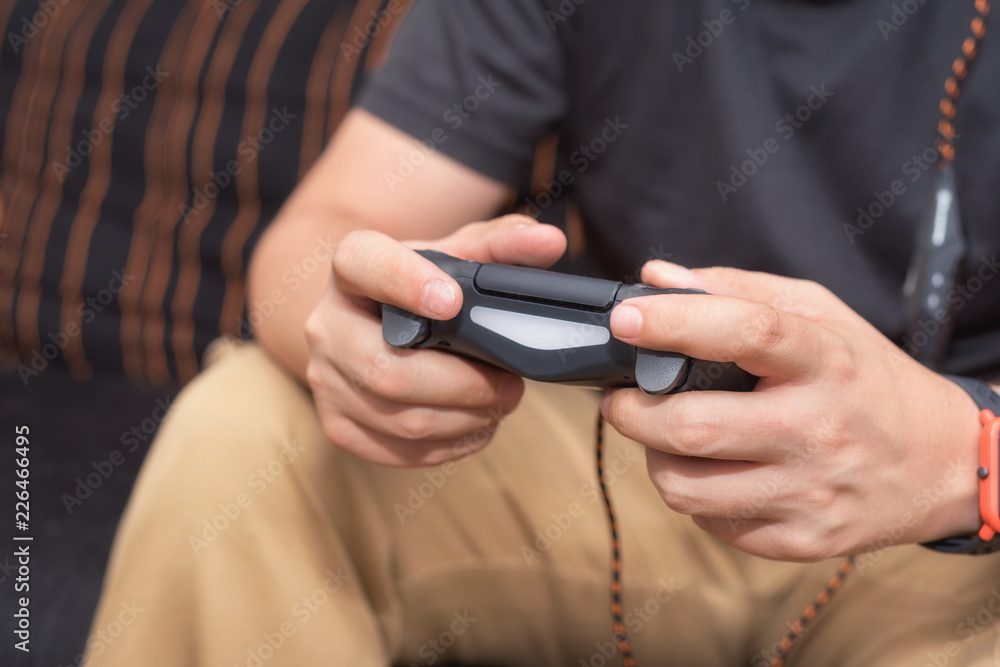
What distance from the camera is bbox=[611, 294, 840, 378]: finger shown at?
385mm

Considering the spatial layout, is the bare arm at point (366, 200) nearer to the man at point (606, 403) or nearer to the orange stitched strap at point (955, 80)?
the man at point (606, 403)

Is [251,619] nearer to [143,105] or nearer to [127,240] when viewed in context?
[127,240]

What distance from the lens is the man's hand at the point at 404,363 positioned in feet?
1.53

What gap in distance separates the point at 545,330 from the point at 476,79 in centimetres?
43

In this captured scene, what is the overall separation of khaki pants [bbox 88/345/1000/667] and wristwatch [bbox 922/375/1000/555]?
6cm

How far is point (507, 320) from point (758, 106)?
0.41 meters

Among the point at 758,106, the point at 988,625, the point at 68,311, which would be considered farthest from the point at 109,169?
the point at 988,625
